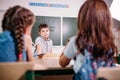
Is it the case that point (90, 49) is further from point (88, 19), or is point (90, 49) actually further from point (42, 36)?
point (42, 36)

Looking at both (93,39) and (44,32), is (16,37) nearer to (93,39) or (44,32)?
(93,39)

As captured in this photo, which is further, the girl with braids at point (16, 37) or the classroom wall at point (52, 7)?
the classroom wall at point (52, 7)

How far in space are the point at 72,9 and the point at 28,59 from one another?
13.5ft

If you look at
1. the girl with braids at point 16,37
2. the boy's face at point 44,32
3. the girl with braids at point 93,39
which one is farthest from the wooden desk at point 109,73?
the boy's face at point 44,32

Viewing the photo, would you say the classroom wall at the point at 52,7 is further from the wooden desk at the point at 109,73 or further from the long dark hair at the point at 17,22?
the wooden desk at the point at 109,73

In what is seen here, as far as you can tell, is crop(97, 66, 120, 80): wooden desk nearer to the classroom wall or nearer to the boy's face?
the boy's face

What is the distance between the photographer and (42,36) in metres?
5.52

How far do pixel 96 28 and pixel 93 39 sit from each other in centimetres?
9

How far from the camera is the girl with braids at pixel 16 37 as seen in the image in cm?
189

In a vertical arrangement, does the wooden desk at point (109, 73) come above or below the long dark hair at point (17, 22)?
below

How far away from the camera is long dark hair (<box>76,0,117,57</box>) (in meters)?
1.70

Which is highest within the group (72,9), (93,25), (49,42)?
(72,9)

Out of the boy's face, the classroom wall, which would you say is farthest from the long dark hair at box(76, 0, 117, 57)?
the classroom wall

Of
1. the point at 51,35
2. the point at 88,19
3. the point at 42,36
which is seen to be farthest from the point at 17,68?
the point at 51,35
